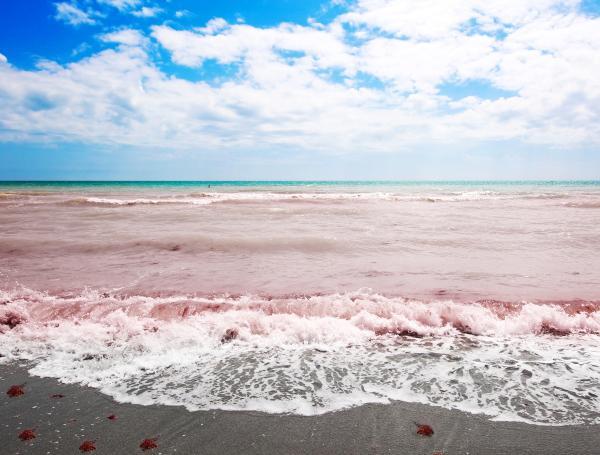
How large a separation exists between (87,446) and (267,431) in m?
1.26

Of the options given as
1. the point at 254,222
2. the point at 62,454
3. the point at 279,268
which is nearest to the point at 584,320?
the point at 279,268

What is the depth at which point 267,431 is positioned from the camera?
289 centimetres

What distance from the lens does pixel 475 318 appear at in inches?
203

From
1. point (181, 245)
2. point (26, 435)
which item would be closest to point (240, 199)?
point (181, 245)

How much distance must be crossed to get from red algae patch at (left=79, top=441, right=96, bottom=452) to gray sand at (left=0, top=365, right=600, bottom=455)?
0.03 metres

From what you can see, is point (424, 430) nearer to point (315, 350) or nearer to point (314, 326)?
point (315, 350)

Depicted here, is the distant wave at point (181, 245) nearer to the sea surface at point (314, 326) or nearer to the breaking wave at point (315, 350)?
the sea surface at point (314, 326)

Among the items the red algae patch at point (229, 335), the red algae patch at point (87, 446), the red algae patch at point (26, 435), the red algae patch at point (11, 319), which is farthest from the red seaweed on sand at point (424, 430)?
the red algae patch at point (11, 319)

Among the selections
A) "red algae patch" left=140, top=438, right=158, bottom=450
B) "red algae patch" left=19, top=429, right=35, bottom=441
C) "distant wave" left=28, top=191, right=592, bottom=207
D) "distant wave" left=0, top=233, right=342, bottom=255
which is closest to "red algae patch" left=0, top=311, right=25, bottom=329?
"red algae patch" left=19, top=429, right=35, bottom=441

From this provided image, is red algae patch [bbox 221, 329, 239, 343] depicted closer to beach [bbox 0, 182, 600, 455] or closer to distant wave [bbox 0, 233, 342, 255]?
beach [bbox 0, 182, 600, 455]

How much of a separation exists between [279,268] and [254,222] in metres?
8.14

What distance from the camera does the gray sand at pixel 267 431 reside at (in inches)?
106

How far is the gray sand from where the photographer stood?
2689 millimetres

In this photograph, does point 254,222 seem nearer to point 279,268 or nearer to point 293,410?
point 279,268
